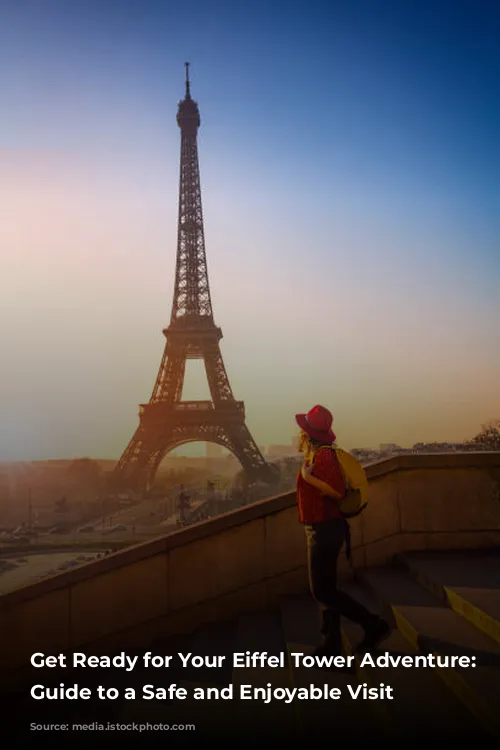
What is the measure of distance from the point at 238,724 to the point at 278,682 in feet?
1.66

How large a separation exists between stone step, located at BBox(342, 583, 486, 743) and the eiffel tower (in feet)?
145

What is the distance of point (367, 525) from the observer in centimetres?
643

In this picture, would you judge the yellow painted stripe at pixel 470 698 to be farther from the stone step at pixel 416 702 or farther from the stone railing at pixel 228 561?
the stone railing at pixel 228 561

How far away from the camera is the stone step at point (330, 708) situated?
3572 mm

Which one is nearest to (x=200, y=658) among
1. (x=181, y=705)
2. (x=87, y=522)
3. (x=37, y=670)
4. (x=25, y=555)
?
(x=181, y=705)

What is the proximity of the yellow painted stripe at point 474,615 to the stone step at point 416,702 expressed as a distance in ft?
1.66

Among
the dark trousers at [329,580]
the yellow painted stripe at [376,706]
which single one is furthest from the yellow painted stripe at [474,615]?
the yellow painted stripe at [376,706]

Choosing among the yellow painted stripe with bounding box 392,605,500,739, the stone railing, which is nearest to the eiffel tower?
the stone railing

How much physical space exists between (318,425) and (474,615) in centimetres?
175

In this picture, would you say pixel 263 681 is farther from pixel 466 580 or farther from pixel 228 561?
pixel 466 580

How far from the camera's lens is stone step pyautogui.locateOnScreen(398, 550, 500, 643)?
4461mm

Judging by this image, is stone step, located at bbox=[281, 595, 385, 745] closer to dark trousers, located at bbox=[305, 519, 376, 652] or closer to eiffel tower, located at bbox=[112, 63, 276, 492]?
dark trousers, located at bbox=[305, 519, 376, 652]

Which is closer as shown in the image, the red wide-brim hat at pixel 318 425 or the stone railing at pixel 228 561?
the red wide-brim hat at pixel 318 425

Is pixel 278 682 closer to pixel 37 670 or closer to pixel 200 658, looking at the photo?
pixel 200 658
